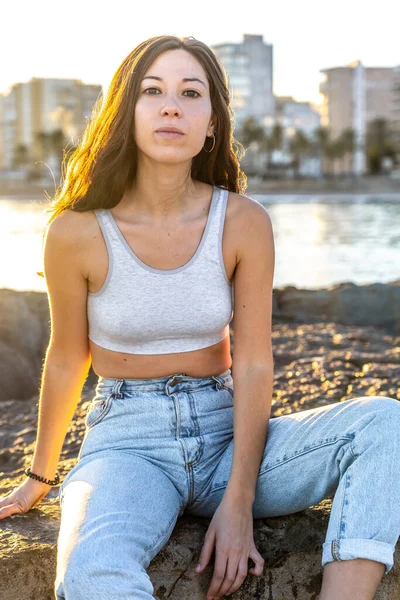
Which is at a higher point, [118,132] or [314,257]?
[118,132]

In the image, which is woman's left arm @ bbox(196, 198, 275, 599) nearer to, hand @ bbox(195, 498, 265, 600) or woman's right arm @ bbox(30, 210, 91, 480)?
hand @ bbox(195, 498, 265, 600)

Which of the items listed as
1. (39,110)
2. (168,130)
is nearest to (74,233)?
(168,130)

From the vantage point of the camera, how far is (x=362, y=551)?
1537 mm

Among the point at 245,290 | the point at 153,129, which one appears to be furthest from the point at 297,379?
the point at 153,129

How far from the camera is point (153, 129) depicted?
187 cm

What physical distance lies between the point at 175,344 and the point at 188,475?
29 centimetres

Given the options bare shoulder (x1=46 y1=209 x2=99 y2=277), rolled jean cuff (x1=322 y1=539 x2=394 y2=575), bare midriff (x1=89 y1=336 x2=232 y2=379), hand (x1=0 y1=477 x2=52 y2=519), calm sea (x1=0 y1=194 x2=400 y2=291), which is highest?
bare shoulder (x1=46 y1=209 x2=99 y2=277)

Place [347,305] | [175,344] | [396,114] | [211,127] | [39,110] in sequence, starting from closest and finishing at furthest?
[175,344] < [211,127] < [347,305] < [396,114] < [39,110]

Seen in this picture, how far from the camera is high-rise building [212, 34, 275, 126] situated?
101m

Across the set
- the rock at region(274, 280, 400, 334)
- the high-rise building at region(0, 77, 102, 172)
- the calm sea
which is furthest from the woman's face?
the high-rise building at region(0, 77, 102, 172)

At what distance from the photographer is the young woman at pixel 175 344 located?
170cm

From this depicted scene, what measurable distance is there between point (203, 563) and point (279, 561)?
20cm

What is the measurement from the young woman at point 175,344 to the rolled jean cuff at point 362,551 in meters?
0.10

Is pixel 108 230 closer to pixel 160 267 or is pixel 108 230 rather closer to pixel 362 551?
pixel 160 267
